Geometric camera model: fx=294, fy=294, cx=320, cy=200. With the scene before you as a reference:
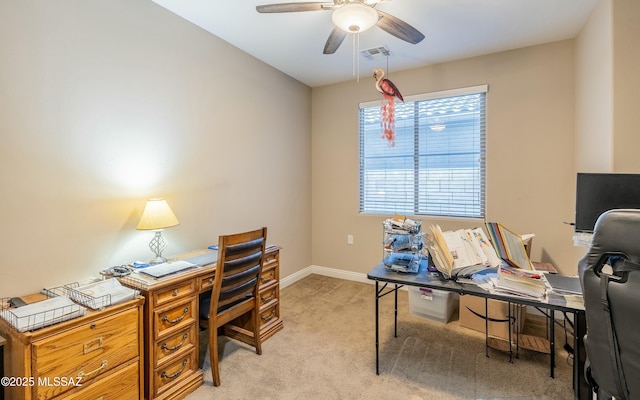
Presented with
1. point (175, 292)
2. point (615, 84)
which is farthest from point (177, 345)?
point (615, 84)

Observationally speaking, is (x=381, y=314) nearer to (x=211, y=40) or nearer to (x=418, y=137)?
(x=418, y=137)

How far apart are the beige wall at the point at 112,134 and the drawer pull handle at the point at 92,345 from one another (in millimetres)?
643

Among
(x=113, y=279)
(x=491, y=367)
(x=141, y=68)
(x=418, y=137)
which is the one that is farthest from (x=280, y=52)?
(x=491, y=367)

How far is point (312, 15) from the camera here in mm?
2412

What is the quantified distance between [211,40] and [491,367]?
360cm

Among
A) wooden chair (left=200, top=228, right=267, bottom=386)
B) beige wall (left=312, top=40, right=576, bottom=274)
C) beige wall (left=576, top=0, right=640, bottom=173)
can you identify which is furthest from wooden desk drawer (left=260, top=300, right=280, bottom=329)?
beige wall (left=576, top=0, right=640, bottom=173)

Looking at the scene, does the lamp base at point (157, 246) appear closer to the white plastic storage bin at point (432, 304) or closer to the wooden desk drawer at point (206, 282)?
the wooden desk drawer at point (206, 282)

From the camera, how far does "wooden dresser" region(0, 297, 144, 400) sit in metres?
1.26

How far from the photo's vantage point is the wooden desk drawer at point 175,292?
1.76 meters

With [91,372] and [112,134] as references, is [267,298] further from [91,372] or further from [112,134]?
[112,134]

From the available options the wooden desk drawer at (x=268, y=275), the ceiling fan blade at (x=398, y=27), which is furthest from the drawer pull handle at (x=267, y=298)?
the ceiling fan blade at (x=398, y=27)

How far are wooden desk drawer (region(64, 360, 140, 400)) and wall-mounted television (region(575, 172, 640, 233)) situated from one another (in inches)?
116

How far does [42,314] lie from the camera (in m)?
1.35

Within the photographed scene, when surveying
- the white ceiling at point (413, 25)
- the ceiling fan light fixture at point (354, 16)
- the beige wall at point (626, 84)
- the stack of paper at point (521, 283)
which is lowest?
the stack of paper at point (521, 283)
